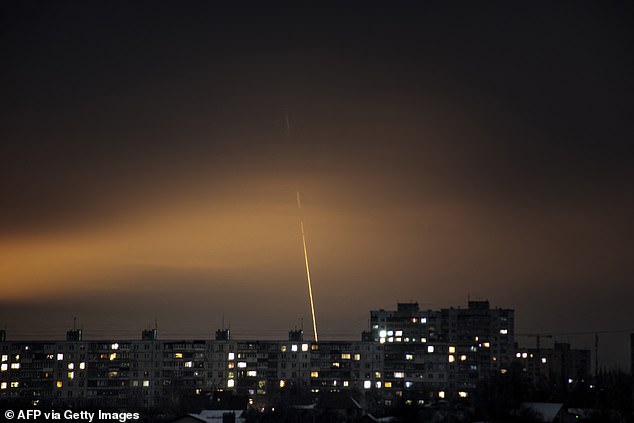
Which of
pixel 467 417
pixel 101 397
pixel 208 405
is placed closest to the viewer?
pixel 467 417

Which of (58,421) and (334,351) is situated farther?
(334,351)

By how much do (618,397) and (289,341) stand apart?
67.2 metres

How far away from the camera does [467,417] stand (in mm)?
85062

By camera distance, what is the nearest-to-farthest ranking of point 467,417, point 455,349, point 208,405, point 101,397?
point 467,417, point 208,405, point 101,397, point 455,349

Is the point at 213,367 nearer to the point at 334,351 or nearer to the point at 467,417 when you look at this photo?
the point at 334,351

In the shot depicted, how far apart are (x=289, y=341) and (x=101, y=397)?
2815 centimetres

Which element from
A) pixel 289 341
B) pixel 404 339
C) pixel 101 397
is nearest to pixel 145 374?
pixel 101 397

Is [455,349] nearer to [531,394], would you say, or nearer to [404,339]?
[404,339]

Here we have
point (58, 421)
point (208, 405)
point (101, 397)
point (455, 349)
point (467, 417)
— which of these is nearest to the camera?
point (467, 417)

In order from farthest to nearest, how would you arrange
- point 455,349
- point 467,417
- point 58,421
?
point 455,349, point 58,421, point 467,417

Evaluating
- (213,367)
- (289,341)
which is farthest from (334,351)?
(213,367)

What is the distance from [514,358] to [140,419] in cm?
9367

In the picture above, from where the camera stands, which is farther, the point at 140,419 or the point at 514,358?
the point at 514,358

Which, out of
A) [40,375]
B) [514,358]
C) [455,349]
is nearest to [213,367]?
[40,375]
